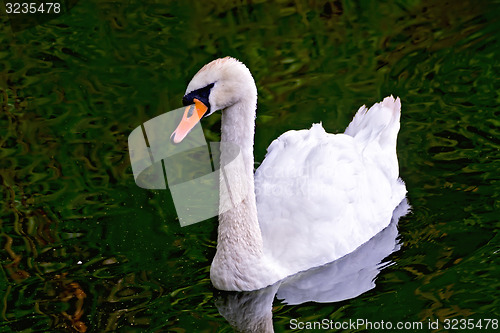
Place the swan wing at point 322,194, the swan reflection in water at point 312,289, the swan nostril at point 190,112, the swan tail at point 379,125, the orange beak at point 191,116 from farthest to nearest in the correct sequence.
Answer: the swan tail at point 379,125 → the swan wing at point 322,194 → the swan reflection in water at point 312,289 → the swan nostril at point 190,112 → the orange beak at point 191,116

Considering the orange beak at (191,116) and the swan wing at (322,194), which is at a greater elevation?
the orange beak at (191,116)

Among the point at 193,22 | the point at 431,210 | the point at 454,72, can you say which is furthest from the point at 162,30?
the point at 431,210

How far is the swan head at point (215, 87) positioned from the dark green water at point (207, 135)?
137 centimetres

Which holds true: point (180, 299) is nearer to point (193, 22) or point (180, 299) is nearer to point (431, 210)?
point (431, 210)

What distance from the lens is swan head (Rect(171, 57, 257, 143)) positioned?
6047 mm

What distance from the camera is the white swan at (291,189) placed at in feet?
20.1

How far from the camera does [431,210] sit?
292 inches

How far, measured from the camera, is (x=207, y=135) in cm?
870

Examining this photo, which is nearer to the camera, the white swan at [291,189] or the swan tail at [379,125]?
the white swan at [291,189]

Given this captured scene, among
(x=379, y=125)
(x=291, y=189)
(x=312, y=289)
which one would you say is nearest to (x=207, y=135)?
(x=379, y=125)

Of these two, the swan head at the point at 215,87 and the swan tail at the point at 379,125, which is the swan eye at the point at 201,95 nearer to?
the swan head at the point at 215,87

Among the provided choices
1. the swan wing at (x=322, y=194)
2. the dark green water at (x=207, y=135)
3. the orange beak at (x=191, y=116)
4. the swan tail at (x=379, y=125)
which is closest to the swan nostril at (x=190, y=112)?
the orange beak at (x=191, y=116)

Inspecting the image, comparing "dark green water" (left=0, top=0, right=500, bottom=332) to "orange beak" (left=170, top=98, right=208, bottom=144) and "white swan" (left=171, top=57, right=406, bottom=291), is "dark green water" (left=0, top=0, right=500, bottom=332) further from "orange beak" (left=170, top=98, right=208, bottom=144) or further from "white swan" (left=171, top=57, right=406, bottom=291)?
"orange beak" (left=170, top=98, right=208, bottom=144)

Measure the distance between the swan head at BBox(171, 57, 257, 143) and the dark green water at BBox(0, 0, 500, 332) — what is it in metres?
1.37
